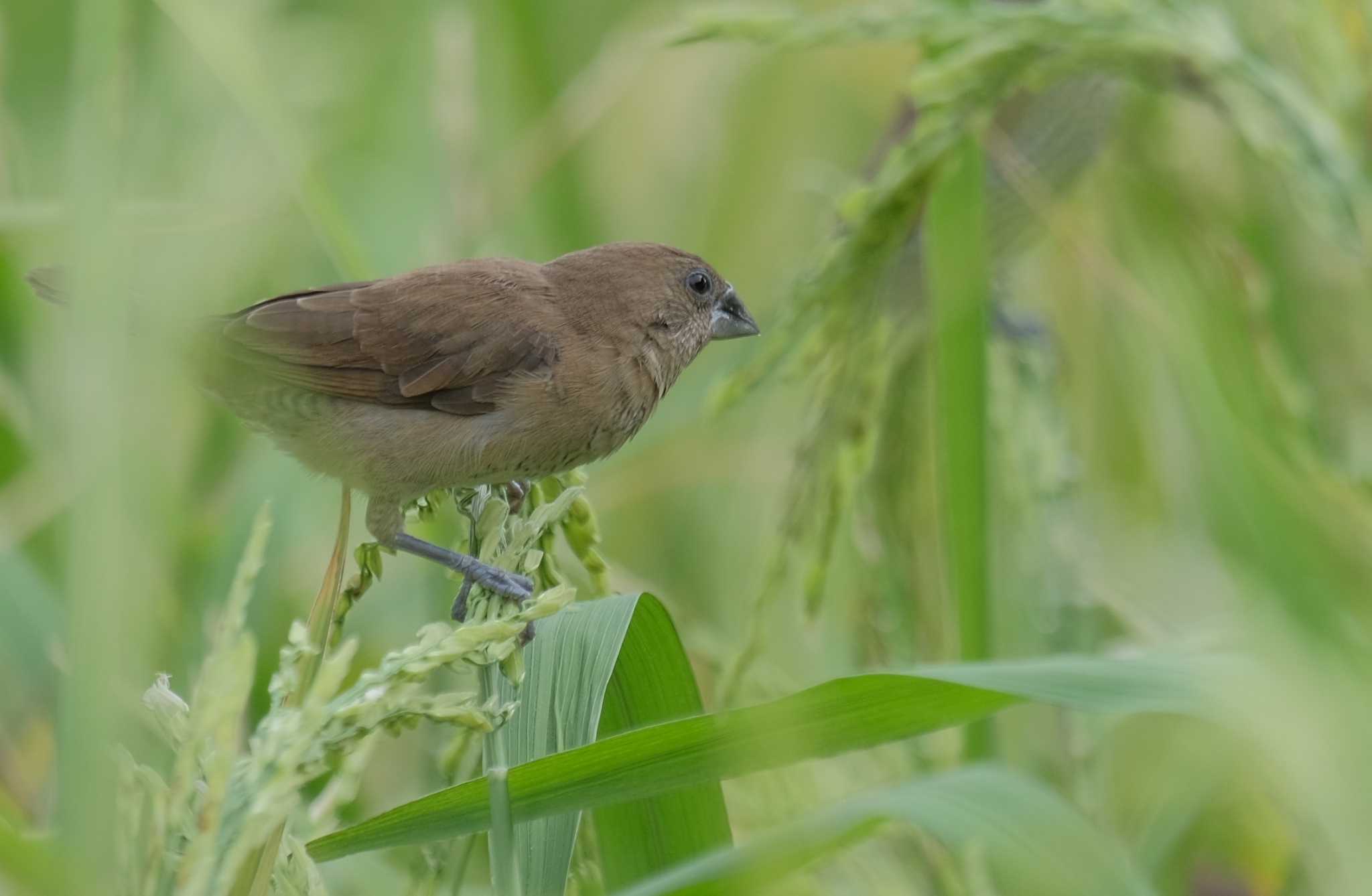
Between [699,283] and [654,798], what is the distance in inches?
57.4

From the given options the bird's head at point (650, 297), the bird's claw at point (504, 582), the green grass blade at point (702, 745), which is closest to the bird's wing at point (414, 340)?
the bird's head at point (650, 297)

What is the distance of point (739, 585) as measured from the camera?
345 centimetres

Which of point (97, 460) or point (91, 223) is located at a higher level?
point (91, 223)

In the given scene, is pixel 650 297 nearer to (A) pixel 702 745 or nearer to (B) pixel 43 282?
(B) pixel 43 282

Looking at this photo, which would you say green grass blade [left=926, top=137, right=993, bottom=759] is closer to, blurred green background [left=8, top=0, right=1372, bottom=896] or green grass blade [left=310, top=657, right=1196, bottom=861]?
blurred green background [left=8, top=0, right=1372, bottom=896]

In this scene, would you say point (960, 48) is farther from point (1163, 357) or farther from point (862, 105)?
point (862, 105)

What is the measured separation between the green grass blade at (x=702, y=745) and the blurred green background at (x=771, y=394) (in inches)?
4.7

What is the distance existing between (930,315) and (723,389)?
1.18 feet

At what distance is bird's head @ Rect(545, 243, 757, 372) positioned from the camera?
8.84ft

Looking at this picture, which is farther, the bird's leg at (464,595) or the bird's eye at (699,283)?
the bird's eye at (699,283)

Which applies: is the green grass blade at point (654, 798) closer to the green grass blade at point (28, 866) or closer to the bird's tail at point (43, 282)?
the green grass blade at point (28, 866)

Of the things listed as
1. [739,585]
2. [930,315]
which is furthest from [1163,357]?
[739,585]

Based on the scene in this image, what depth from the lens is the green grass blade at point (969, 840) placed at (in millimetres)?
1072

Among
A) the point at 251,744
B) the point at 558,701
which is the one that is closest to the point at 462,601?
the point at 558,701
